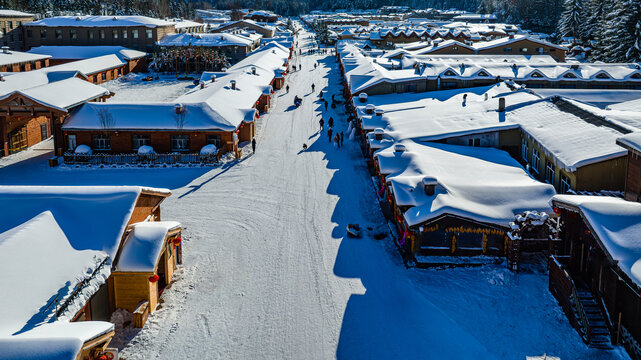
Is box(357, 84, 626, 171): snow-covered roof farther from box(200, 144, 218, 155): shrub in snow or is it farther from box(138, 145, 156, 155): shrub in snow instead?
box(138, 145, 156, 155): shrub in snow

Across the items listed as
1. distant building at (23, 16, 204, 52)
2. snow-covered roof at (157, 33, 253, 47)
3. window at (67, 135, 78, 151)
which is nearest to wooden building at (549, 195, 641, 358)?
window at (67, 135, 78, 151)

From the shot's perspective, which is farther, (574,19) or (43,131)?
(574,19)

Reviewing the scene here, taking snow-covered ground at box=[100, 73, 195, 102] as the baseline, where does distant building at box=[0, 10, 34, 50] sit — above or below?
above

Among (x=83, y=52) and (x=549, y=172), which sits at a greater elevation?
(x=83, y=52)

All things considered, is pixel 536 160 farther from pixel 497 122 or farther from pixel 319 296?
pixel 319 296

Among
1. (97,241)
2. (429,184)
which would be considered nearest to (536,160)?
(429,184)

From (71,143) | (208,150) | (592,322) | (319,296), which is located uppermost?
(71,143)

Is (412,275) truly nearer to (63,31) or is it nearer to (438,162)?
(438,162)

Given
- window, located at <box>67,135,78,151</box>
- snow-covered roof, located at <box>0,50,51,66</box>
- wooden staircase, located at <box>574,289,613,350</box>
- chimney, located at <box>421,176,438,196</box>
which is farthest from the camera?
snow-covered roof, located at <box>0,50,51,66</box>
